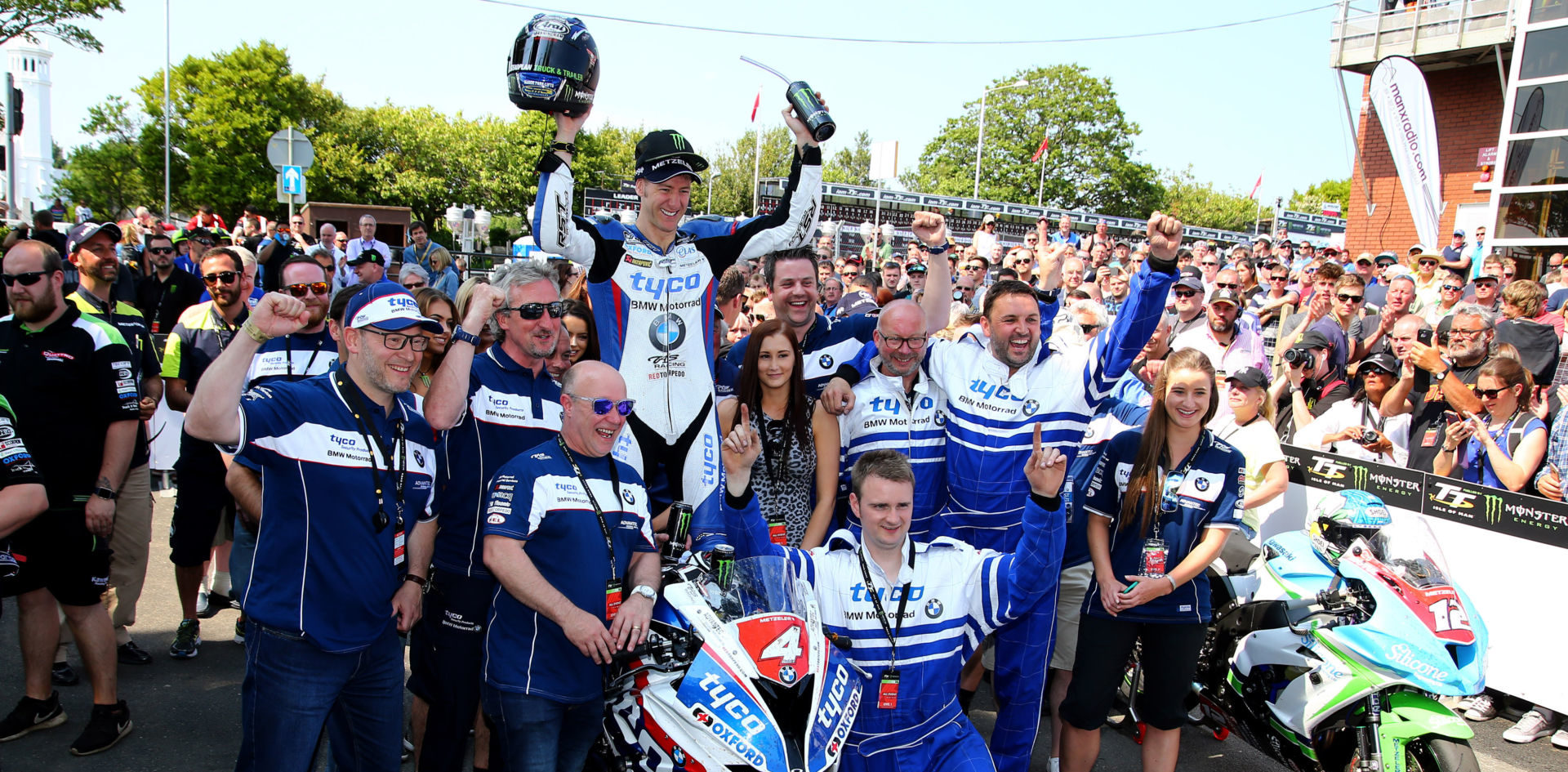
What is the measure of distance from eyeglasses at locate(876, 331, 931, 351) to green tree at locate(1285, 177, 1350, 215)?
98.0 m

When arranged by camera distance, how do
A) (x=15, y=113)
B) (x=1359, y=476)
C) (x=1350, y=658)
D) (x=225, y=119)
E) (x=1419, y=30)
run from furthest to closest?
1. (x=225, y=119)
2. (x=1419, y=30)
3. (x=15, y=113)
4. (x=1359, y=476)
5. (x=1350, y=658)

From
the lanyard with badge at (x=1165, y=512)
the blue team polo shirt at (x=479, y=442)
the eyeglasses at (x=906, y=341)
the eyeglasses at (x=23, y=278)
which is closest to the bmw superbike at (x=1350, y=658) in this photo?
the lanyard with badge at (x=1165, y=512)

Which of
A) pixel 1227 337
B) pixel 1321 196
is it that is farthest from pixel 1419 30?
pixel 1321 196

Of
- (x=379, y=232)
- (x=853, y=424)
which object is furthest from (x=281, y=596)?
(x=379, y=232)

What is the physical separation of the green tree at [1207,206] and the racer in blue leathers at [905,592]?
232 ft

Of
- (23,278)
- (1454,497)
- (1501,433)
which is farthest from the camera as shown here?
(1501,433)

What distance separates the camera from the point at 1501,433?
18.3ft

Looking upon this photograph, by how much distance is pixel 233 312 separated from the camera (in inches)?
213

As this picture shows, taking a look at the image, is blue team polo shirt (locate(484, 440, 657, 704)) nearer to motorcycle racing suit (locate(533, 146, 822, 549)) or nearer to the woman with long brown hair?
motorcycle racing suit (locate(533, 146, 822, 549))

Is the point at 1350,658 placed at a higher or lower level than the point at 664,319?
lower

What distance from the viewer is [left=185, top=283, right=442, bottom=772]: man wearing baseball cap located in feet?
9.57

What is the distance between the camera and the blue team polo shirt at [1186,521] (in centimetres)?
389

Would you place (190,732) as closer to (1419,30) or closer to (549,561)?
(549,561)

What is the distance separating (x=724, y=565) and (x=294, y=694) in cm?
135
